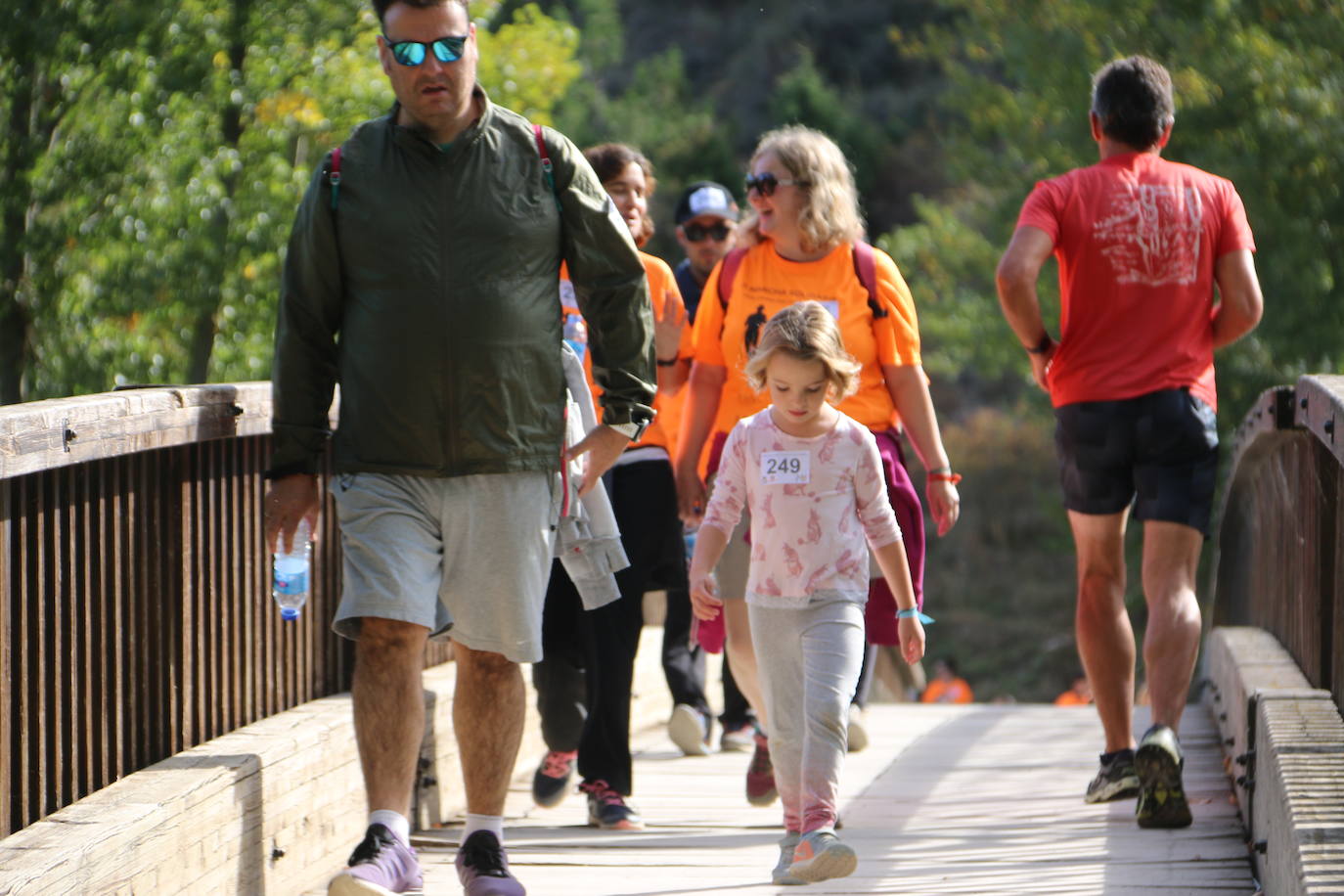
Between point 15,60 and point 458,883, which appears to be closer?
point 458,883

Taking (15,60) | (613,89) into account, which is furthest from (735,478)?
(613,89)

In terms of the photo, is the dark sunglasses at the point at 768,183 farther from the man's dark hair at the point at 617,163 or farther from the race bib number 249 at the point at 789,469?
the race bib number 249 at the point at 789,469

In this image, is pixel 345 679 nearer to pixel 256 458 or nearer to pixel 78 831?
pixel 256 458

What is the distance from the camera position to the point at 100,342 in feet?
37.5

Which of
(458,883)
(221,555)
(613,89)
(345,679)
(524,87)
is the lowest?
(458,883)

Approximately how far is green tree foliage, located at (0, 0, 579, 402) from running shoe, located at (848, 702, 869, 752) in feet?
20.1

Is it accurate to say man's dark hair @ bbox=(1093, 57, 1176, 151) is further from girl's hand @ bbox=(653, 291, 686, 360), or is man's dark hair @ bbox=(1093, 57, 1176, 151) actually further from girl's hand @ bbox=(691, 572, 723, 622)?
girl's hand @ bbox=(691, 572, 723, 622)

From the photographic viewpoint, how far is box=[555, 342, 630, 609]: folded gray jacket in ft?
14.2

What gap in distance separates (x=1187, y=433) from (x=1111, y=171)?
77cm

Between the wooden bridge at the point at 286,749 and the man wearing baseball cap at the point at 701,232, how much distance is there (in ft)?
5.48

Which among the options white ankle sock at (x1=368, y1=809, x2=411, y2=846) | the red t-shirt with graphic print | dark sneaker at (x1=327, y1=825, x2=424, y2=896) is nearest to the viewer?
dark sneaker at (x1=327, y1=825, x2=424, y2=896)

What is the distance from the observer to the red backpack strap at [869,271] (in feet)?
16.5

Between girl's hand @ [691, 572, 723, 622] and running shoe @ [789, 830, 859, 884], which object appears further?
girl's hand @ [691, 572, 723, 622]

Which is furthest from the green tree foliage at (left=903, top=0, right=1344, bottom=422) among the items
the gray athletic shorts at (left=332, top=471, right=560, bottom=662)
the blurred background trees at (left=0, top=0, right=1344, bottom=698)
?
the gray athletic shorts at (left=332, top=471, right=560, bottom=662)
